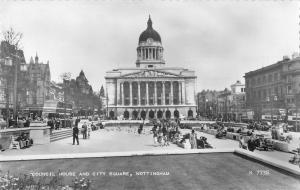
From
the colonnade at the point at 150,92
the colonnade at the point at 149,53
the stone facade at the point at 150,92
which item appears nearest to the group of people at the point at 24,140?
the stone facade at the point at 150,92

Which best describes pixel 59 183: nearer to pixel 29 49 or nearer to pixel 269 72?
pixel 29 49

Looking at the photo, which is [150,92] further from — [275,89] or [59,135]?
[59,135]

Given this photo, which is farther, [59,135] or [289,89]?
[289,89]

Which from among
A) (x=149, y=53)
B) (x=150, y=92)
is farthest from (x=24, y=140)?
(x=149, y=53)

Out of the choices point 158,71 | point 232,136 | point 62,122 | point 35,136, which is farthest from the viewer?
point 158,71

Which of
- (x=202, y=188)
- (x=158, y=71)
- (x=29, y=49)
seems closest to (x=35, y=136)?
(x=29, y=49)

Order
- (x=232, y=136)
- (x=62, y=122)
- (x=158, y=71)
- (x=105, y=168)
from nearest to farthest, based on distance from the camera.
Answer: (x=105, y=168) < (x=232, y=136) < (x=62, y=122) < (x=158, y=71)

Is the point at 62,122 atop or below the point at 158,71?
below

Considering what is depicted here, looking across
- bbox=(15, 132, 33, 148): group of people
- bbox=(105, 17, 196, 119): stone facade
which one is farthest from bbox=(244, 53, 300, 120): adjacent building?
bbox=(105, 17, 196, 119): stone facade
